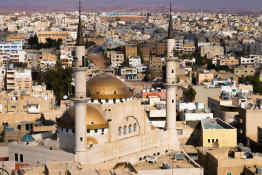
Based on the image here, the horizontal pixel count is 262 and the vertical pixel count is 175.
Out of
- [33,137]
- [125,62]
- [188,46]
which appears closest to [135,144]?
[33,137]

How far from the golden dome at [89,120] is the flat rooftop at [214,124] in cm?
558

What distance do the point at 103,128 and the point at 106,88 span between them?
1503mm

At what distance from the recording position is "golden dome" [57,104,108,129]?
52.3 feet

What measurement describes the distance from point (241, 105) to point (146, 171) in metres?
9.38

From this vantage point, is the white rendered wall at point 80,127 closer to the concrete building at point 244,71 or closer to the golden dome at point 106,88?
the golden dome at point 106,88

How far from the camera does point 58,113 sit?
23859 mm

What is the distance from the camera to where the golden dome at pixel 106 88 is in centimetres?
1700

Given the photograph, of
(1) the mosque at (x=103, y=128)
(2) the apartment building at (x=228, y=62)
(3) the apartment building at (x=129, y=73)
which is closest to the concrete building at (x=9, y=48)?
(3) the apartment building at (x=129, y=73)

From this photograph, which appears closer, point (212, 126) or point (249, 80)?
point (212, 126)

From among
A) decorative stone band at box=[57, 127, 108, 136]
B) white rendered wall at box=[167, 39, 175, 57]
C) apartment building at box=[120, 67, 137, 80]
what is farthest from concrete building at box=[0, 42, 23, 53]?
decorative stone band at box=[57, 127, 108, 136]

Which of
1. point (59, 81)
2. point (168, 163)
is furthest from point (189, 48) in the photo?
point (168, 163)

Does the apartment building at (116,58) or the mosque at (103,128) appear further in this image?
the apartment building at (116,58)

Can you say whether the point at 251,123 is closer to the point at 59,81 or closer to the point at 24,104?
Answer: the point at 24,104

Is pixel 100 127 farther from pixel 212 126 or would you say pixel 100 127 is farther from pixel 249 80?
pixel 249 80
